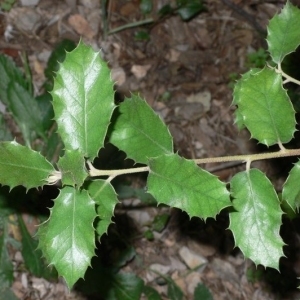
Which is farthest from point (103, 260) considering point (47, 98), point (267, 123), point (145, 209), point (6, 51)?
point (267, 123)

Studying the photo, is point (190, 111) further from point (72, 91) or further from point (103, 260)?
point (72, 91)

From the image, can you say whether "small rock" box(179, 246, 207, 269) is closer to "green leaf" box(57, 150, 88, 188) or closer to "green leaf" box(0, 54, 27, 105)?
"green leaf" box(0, 54, 27, 105)

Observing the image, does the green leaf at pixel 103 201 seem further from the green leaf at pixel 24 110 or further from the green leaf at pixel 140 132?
the green leaf at pixel 24 110

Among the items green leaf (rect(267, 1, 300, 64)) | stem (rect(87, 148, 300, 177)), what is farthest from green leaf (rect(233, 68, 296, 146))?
green leaf (rect(267, 1, 300, 64))

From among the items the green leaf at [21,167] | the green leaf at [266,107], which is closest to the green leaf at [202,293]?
the green leaf at [266,107]

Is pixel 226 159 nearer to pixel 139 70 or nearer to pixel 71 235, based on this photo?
pixel 71 235

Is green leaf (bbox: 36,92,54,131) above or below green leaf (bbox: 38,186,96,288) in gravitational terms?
below
